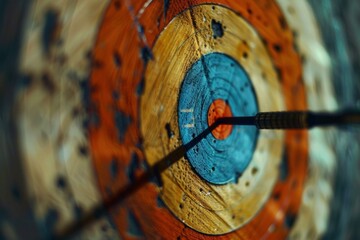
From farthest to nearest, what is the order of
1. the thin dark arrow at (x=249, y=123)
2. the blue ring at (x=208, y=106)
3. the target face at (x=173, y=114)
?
the blue ring at (x=208, y=106) → the thin dark arrow at (x=249, y=123) → the target face at (x=173, y=114)

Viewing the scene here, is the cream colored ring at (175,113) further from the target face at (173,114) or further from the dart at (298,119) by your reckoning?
the dart at (298,119)

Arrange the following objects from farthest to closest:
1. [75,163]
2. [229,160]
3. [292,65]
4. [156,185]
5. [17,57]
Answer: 1. [292,65]
2. [229,160]
3. [156,185]
4. [75,163]
5. [17,57]

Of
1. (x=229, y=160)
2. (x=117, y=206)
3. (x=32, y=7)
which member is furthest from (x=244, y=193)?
(x=32, y=7)

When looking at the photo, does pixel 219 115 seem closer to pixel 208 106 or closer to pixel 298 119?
pixel 208 106

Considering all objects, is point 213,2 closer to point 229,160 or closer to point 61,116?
point 229,160

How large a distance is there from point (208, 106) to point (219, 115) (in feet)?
0.18

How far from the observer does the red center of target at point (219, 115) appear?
951 millimetres

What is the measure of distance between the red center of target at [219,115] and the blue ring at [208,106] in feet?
0.03

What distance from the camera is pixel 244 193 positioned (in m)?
1.06

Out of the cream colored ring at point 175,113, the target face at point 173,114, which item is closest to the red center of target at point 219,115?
the target face at point 173,114

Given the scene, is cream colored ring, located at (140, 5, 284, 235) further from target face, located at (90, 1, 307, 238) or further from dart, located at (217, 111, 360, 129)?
dart, located at (217, 111, 360, 129)

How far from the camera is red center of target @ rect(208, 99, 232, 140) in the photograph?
3.12ft

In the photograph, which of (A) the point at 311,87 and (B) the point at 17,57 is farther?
(A) the point at 311,87

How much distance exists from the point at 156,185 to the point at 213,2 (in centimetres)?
39
